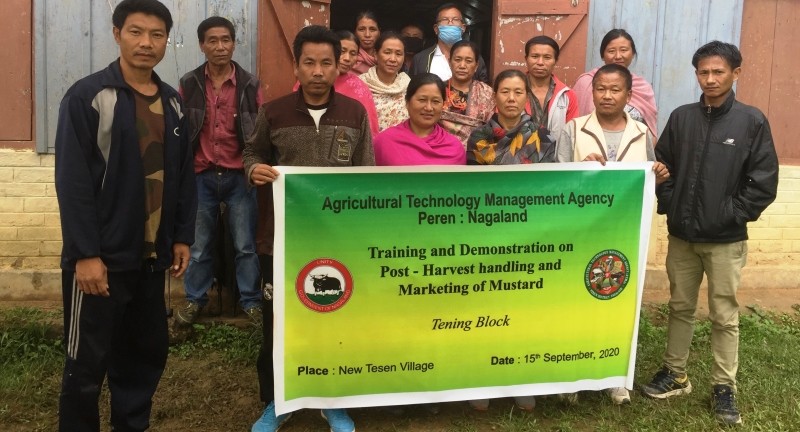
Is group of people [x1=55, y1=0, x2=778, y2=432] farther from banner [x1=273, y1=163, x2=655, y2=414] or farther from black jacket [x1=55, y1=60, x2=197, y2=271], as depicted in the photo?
banner [x1=273, y1=163, x2=655, y2=414]

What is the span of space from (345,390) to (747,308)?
3785 millimetres

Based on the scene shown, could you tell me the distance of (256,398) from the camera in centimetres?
366

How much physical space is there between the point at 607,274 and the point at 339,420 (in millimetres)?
1487

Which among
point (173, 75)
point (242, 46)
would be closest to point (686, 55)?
point (242, 46)

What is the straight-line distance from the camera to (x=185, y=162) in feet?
9.51

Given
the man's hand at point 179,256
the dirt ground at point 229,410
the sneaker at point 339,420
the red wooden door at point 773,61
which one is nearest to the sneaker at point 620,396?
the dirt ground at point 229,410

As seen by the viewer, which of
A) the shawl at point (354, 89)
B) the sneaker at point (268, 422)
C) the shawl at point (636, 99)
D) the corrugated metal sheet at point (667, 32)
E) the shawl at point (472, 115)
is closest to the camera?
the sneaker at point (268, 422)

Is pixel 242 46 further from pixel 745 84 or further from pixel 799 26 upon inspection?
pixel 799 26

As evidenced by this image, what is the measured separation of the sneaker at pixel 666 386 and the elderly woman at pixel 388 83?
210cm

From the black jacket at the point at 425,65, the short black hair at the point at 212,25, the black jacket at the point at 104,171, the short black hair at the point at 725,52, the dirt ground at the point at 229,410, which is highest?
the short black hair at the point at 212,25

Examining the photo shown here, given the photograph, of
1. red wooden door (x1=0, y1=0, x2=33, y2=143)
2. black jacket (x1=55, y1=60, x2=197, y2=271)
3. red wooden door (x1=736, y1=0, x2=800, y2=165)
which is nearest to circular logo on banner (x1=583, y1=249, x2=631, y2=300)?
black jacket (x1=55, y1=60, x2=197, y2=271)

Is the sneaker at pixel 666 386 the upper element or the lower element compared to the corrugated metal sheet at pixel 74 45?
lower

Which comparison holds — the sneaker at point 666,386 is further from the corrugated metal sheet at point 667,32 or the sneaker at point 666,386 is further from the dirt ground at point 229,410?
the corrugated metal sheet at point 667,32

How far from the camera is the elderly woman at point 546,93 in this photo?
13.6 ft
